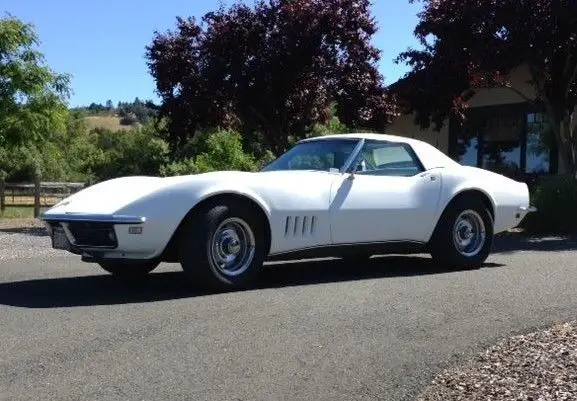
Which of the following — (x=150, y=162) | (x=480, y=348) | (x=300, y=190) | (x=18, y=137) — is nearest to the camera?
(x=480, y=348)

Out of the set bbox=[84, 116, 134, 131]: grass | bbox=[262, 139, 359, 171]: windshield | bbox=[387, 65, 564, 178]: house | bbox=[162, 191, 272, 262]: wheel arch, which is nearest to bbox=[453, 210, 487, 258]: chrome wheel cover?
bbox=[262, 139, 359, 171]: windshield

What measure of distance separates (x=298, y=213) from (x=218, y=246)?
0.77 m

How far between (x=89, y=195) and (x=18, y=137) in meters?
12.6

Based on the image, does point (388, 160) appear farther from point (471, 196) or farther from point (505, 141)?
point (505, 141)

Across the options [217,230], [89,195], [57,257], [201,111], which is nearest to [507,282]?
[217,230]

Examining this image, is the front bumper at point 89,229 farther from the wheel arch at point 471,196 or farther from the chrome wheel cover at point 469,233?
the chrome wheel cover at point 469,233

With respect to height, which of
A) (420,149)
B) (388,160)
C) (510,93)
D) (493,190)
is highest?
(510,93)

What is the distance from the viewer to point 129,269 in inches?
299

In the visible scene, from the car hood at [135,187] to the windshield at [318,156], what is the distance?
62 centimetres

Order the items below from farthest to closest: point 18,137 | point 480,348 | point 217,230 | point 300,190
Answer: point 18,137 → point 300,190 → point 217,230 → point 480,348

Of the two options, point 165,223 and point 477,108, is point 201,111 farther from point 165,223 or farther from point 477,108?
point 165,223

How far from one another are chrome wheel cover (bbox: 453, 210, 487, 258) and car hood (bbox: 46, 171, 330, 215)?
2.03 metres

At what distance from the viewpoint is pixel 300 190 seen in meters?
7.18

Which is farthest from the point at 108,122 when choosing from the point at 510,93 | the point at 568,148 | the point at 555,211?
the point at 555,211
